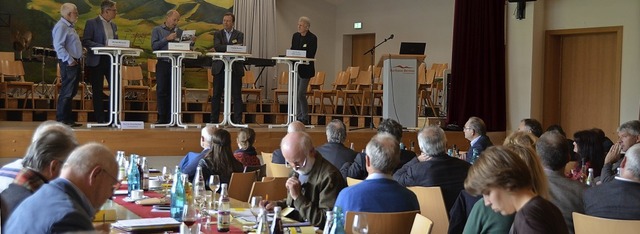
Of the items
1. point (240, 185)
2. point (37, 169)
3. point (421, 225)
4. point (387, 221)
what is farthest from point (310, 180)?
point (37, 169)

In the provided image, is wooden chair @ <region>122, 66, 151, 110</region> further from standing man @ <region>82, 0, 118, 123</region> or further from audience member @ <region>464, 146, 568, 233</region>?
audience member @ <region>464, 146, 568, 233</region>

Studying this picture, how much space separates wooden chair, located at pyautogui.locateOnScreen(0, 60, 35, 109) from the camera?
13391mm

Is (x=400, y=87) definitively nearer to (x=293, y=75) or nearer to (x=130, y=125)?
(x=293, y=75)

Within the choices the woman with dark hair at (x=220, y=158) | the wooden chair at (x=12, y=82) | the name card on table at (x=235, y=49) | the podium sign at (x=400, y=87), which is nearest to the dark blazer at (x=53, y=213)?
the woman with dark hair at (x=220, y=158)

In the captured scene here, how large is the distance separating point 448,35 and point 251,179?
11731 mm

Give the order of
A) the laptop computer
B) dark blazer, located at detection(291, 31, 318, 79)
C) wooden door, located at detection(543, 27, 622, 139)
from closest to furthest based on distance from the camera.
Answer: dark blazer, located at detection(291, 31, 318, 79) < the laptop computer < wooden door, located at detection(543, 27, 622, 139)

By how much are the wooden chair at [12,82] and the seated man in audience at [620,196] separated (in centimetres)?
1108

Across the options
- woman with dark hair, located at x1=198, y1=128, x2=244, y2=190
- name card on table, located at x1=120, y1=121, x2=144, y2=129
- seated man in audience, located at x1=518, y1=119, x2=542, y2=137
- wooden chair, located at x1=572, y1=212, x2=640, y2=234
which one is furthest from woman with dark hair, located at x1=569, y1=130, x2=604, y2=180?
name card on table, located at x1=120, y1=121, x2=144, y2=129

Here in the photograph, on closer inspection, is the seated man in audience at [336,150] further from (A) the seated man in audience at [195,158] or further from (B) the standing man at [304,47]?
(B) the standing man at [304,47]

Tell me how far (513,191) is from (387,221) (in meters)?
0.91

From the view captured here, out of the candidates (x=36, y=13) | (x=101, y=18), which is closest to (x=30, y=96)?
(x=36, y=13)

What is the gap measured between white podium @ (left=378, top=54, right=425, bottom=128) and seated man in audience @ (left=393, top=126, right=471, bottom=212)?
237 inches

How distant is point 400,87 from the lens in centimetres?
1171

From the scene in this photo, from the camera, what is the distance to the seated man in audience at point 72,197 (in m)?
2.44
